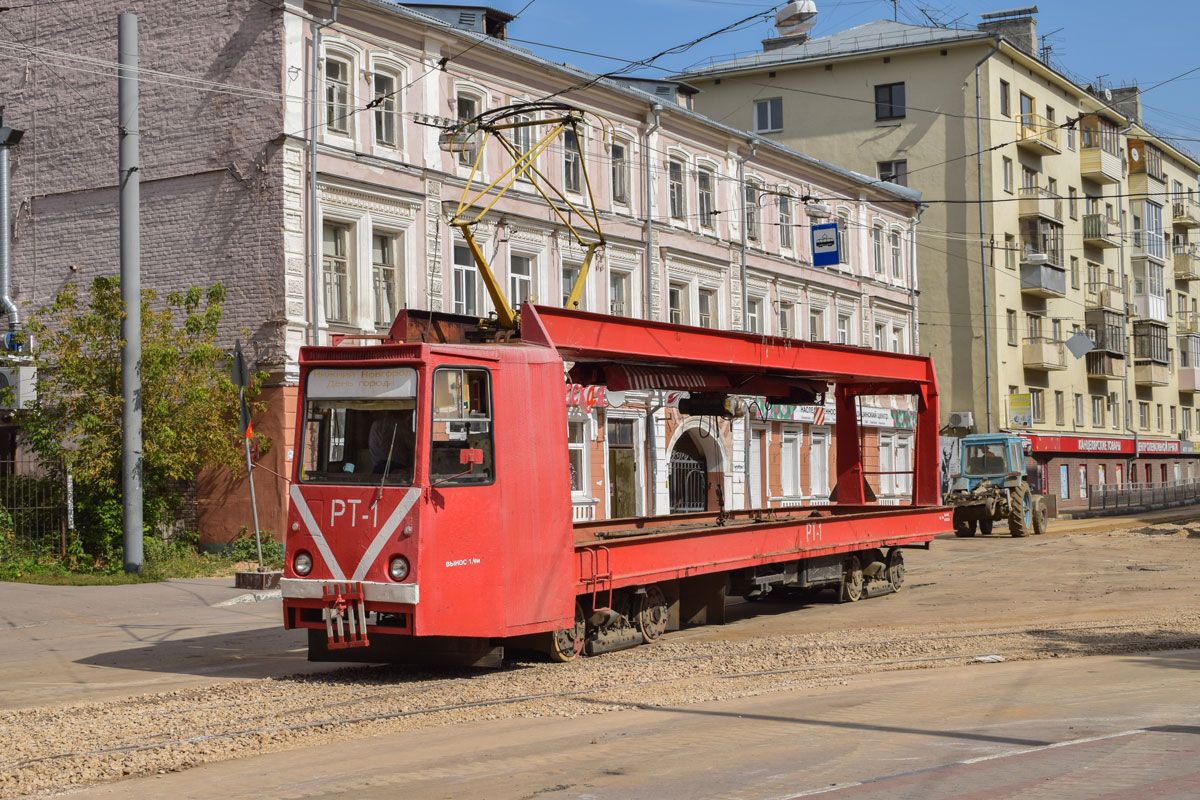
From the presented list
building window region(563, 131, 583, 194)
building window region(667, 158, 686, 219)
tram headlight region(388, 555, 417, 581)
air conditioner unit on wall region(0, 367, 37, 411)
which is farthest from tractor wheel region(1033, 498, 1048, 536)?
tram headlight region(388, 555, 417, 581)

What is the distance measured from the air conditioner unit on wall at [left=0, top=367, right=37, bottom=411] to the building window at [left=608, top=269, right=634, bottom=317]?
49.8 ft

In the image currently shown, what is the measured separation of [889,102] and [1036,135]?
5.98 meters

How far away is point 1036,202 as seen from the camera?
56062 millimetres

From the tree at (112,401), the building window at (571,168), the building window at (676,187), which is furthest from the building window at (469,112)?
the building window at (676,187)

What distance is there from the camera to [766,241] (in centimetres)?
4172

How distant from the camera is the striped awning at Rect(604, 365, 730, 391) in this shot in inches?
647

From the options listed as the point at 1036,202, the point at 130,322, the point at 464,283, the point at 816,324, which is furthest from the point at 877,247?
the point at 130,322

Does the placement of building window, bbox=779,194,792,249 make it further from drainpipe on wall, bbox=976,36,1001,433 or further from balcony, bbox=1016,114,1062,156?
balcony, bbox=1016,114,1062,156

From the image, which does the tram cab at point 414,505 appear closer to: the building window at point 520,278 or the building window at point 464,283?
the building window at point 464,283

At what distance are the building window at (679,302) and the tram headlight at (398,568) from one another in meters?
25.8

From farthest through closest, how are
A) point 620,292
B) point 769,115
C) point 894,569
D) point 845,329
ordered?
point 769,115
point 845,329
point 620,292
point 894,569

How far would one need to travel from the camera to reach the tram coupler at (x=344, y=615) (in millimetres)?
11672

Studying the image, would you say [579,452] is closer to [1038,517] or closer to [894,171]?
[1038,517]

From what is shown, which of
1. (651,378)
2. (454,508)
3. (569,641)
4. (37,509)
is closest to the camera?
(454,508)
